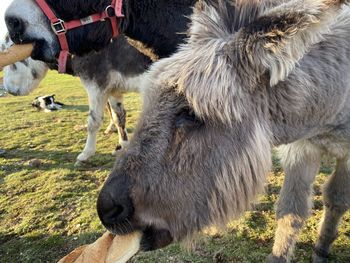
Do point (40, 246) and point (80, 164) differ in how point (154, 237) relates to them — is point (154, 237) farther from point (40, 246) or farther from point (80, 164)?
point (80, 164)

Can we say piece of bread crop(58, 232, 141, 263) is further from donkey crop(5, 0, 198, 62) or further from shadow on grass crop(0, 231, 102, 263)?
donkey crop(5, 0, 198, 62)

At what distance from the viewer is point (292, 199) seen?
2.84 m

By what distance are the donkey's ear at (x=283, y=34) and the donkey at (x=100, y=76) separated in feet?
10.1

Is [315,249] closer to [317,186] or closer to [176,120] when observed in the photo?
[317,186]

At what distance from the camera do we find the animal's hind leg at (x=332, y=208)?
112 inches

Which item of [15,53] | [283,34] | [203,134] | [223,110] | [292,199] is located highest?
[283,34]

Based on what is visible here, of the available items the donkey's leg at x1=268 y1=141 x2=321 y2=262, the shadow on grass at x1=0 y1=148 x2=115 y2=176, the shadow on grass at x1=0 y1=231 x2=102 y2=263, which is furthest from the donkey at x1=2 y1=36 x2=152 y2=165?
the donkey's leg at x1=268 y1=141 x2=321 y2=262

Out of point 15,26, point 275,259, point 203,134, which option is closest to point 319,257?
point 275,259

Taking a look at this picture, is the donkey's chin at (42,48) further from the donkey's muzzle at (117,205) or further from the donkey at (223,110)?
the donkey's muzzle at (117,205)

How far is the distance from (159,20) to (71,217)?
2.42 meters

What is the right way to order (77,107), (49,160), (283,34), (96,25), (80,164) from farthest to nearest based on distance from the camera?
(77,107)
(49,160)
(80,164)
(96,25)
(283,34)

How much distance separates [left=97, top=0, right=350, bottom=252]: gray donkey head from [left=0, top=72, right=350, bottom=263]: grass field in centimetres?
30

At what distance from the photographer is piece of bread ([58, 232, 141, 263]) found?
67.4 inches

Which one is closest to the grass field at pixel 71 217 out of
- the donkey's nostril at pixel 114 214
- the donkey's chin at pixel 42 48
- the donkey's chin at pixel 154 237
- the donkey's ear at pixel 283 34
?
the donkey's chin at pixel 154 237
